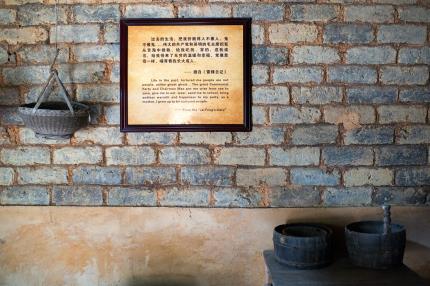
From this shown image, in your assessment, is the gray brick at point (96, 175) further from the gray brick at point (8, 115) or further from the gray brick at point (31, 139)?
the gray brick at point (8, 115)

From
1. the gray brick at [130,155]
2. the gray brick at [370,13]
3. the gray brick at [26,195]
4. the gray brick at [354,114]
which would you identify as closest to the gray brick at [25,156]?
the gray brick at [26,195]

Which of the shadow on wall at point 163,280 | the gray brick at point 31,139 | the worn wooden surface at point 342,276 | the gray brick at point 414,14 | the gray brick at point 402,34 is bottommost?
the shadow on wall at point 163,280

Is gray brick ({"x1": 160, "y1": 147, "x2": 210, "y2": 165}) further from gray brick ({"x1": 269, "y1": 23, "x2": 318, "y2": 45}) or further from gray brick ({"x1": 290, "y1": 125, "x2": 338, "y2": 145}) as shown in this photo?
gray brick ({"x1": 269, "y1": 23, "x2": 318, "y2": 45})

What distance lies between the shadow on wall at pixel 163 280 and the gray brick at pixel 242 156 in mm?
816

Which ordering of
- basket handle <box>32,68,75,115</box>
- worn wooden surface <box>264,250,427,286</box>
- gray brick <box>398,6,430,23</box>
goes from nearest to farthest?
worn wooden surface <box>264,250,427,286</box> → basket handle <box>32,68,75,115</box> → gray brick <box>398,6,430,23</box>

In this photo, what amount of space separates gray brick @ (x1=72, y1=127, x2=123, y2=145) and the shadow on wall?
0.92 m

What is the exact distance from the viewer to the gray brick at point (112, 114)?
9.02 feet

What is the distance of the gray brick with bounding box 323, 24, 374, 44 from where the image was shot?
2701 mm

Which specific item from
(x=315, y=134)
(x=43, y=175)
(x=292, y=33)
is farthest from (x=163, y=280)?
(x=292, y=33)

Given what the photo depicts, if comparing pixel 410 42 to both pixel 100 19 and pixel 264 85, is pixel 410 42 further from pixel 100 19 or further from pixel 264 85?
pixel 100 19

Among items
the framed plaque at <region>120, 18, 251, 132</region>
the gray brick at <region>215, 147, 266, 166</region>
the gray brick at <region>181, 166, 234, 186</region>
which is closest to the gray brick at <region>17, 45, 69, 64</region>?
the framed plaque at <region>120, 18, 251, 132</region>

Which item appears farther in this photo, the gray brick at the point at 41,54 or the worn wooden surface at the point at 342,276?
the gray brick at the point at 41,54

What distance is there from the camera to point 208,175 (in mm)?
2754

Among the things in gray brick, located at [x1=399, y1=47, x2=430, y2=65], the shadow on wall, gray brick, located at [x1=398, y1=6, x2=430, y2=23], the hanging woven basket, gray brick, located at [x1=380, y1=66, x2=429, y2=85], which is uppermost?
gray brick, located at [x1=398, y1=6, x2=430, y2=23]
